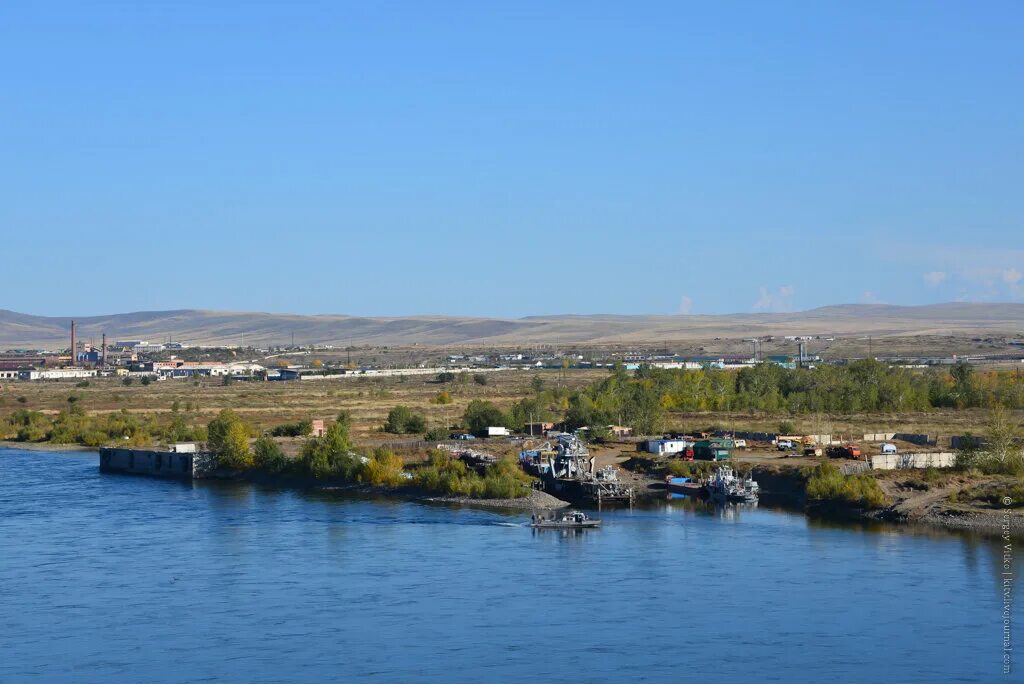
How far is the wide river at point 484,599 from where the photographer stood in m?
22.8

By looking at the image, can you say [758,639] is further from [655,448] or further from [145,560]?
[655,448]

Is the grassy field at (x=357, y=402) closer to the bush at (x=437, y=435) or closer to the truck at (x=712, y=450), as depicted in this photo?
the bush at (x=437, y=435)

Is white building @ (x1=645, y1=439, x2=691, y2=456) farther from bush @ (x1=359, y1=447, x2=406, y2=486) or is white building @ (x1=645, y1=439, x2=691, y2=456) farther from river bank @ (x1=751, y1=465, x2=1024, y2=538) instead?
bush @ (x1=359, y1=447, x2=406, y2=486)

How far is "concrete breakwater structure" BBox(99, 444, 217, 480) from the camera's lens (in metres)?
48.6

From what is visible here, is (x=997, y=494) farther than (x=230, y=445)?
No

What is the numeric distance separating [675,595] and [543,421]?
31.4 meters

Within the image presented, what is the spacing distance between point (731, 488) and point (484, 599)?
14835mm

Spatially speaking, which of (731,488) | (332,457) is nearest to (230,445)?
(332,457)

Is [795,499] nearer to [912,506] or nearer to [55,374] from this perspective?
[912,506]

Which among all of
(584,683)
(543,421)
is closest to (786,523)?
(584,683)

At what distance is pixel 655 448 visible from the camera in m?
49.0

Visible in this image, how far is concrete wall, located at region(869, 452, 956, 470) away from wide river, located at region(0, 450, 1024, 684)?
227 inches

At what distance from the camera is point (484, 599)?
1070 inches

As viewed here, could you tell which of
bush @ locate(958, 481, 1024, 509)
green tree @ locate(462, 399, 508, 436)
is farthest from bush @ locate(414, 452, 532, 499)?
green tree @ locate(462, 399, 508, 436)
